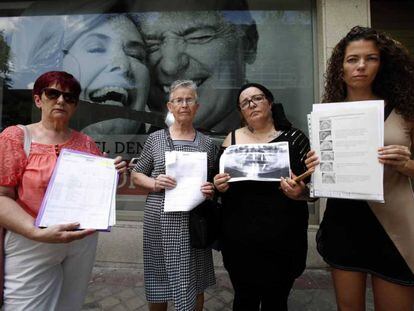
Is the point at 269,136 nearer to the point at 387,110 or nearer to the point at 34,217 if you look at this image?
the point at 387,110

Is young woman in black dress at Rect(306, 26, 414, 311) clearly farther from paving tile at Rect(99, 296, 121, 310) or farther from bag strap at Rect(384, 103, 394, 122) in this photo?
paving tile at Rect(99, 296, 121, 310)

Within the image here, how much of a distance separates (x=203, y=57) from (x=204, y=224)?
3390mm

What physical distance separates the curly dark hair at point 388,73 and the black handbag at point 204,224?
43.3 inches

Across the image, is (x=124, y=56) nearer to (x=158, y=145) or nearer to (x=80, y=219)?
(x=158, y=145)

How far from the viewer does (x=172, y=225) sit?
221cm

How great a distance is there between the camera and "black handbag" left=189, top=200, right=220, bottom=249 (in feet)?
7.06

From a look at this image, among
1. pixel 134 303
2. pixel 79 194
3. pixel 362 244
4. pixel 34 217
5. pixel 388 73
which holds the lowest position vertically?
pixel 134 303

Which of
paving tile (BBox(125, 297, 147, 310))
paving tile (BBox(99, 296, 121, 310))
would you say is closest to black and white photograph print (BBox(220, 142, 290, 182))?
paving tile (BBox(125, 297, 147, 310))

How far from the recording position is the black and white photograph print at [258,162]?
1926 mm

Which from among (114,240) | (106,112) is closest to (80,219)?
(114,240)

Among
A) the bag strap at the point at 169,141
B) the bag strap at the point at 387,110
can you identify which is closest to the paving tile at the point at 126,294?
the bag strap at the point at 169,141

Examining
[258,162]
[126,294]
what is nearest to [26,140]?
[258,162]

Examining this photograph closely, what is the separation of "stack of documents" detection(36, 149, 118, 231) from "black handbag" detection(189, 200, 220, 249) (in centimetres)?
66

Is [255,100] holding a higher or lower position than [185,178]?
higher
